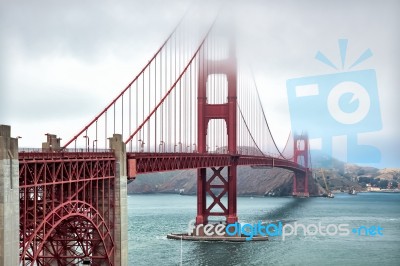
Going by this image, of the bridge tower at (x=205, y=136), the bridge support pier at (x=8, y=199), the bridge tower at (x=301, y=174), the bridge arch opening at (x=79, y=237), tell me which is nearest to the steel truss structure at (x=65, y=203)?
the bridge arch opening at (x=79, y=237)

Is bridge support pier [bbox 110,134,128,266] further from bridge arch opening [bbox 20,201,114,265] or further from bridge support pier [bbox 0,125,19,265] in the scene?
bridge support pier [bbox 0,125,19,265]

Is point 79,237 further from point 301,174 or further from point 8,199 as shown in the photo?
point 301,174

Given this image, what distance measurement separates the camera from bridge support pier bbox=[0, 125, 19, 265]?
2403 cm

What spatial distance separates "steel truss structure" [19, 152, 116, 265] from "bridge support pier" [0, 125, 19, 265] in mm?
996

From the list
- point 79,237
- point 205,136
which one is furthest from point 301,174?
point 79,237

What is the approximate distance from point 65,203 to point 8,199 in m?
5.88

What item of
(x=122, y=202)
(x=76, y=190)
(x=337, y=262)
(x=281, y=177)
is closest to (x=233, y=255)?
(x=337, y=262)

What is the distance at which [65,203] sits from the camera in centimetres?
3012

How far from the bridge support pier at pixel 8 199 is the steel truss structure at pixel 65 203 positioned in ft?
3.27

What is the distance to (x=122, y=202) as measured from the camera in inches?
1473

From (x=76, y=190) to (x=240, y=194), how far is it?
163004mm

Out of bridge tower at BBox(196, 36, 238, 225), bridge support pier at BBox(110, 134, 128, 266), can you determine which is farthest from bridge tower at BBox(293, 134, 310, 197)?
bridge support pier at BBox(110, 134, 128, 266)

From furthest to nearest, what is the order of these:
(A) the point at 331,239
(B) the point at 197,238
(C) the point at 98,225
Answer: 1. (A) the point at 331,239
2. (B) the point at 197,238
3. (C) the point at 98,225

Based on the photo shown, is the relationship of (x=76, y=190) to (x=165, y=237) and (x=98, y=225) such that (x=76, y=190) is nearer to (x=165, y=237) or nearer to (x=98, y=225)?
(x=98, y=225)
